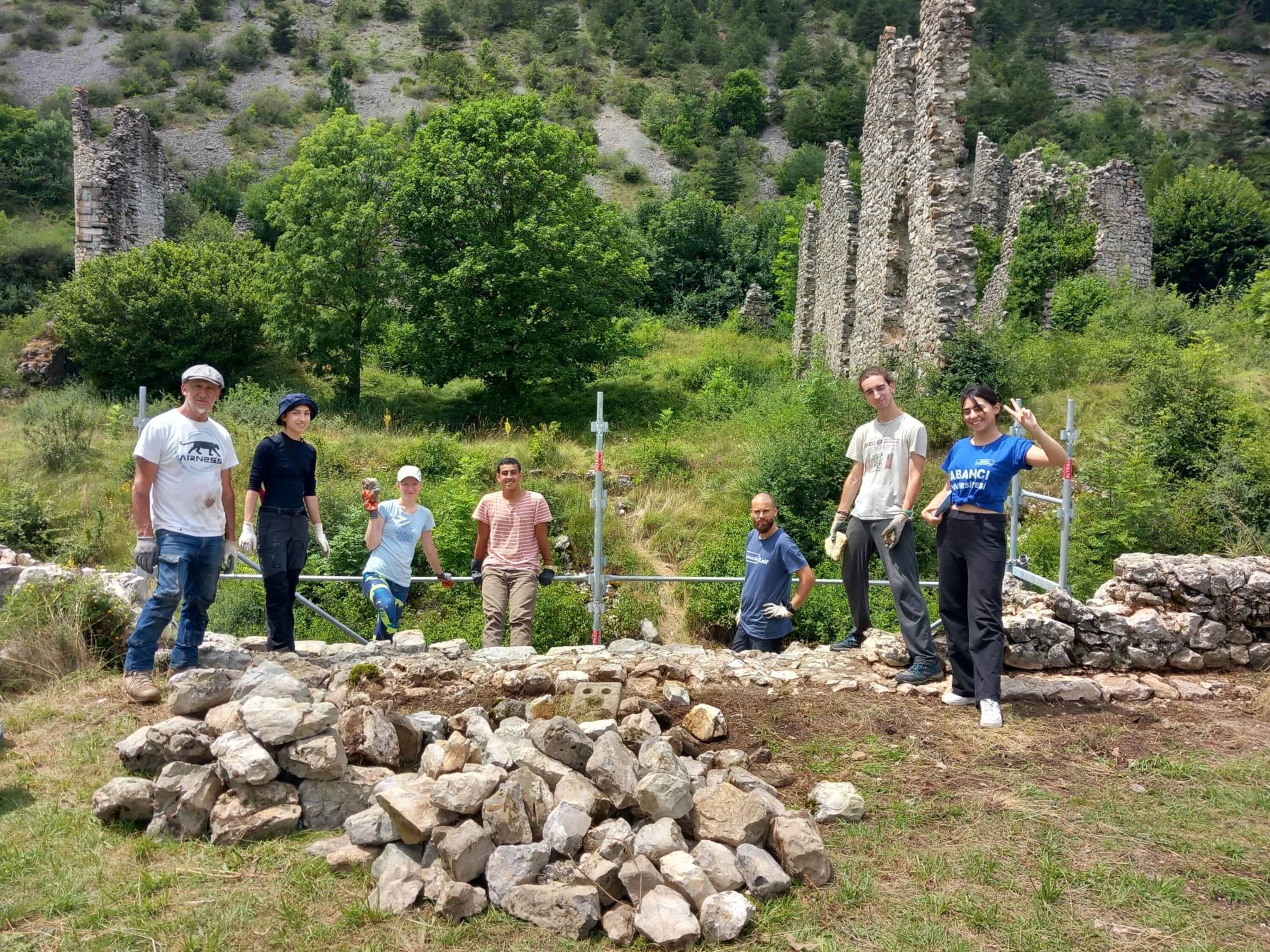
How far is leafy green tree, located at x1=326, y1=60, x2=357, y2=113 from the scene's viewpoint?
53.0 meters

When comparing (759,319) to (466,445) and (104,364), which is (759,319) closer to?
(466,445)

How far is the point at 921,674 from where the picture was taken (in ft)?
18.7

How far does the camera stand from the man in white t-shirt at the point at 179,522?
5.20 m

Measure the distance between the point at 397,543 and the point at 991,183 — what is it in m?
25.8

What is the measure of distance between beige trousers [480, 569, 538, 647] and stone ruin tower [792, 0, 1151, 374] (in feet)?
29.9

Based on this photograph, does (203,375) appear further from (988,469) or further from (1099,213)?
(1099,213)

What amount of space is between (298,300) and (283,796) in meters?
17.9

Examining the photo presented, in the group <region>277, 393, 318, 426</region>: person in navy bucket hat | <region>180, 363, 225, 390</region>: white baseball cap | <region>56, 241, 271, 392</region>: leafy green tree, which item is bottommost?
<region>277, 393, 318, 426</region>: person in navy bucket hat

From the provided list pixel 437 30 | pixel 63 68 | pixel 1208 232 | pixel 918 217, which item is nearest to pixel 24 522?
pixel 918 217

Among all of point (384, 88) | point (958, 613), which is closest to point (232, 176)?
point (384, 88)

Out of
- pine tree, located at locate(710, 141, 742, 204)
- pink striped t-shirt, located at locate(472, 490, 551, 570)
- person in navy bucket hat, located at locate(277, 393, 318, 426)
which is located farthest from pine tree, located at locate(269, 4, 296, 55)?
person in navy bucket hat, located at locate(277, 393, 318, 426)

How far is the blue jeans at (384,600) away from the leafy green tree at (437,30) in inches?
2895

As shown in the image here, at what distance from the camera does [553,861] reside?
3.42 metres

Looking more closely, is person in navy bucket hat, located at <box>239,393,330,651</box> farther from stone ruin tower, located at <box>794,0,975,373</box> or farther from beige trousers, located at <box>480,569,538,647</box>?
stone ruin tower, located at <box>794,0,975,373</box>
